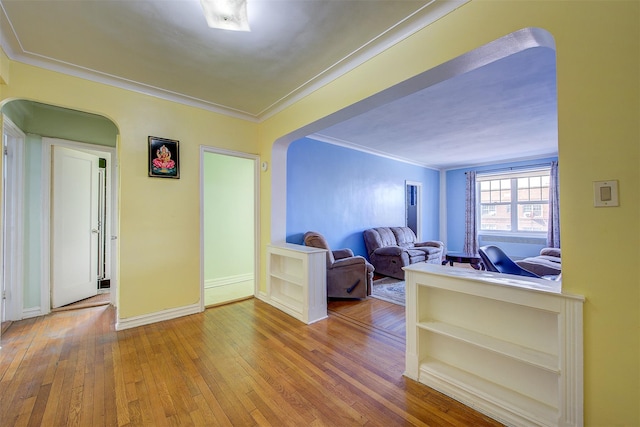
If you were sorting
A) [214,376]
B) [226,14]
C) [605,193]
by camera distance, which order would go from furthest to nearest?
[214,376] → [226,14] → [605,193]

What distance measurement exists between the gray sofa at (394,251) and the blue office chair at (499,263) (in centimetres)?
154

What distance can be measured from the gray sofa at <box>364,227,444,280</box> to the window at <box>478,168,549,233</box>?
6.66ft

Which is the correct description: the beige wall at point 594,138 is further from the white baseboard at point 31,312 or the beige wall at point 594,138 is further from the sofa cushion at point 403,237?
the sofa cushion at point 403,237

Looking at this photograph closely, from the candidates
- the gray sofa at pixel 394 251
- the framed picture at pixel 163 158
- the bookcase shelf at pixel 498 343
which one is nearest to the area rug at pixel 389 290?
the gray sofa at pixel 394 251

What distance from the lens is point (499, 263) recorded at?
308 centimetres

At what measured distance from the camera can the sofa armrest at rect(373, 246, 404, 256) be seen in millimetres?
4633

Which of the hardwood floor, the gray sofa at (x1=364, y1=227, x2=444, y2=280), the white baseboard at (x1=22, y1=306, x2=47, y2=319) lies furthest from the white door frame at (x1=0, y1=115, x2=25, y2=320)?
the gray sofa at (x1=364, y1=227, x2=444, y2=280)

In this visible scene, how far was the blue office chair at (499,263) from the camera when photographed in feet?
9.66

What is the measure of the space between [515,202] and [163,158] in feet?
23.9

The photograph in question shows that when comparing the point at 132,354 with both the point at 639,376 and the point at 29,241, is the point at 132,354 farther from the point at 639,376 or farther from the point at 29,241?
the point at 639,376

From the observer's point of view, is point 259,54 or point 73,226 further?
point 73,226

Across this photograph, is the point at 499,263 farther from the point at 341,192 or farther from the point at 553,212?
the point at 553,212

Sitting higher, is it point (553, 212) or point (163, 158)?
point (163, 158)

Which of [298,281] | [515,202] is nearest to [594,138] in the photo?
[298,281]
